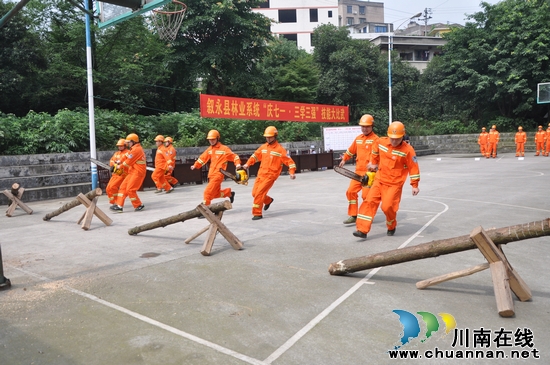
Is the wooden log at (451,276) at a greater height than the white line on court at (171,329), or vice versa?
the wooden log at (451,276)

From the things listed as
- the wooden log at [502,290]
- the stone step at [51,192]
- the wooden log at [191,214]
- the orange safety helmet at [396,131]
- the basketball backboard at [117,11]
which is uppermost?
the basketball backboard at [117,11]

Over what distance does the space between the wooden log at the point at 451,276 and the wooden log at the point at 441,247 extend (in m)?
0.24

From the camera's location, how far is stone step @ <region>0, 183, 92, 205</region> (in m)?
14.5

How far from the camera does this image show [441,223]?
8758mm

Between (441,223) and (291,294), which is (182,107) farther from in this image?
(291,294)

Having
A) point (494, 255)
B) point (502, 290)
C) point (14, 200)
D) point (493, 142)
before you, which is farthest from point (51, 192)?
point (493, 142)

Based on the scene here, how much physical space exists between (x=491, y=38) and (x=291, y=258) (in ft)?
109

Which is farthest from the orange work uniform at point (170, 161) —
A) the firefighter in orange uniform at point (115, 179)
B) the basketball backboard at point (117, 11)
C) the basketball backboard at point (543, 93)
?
the basketball backboard at point (543, 93)

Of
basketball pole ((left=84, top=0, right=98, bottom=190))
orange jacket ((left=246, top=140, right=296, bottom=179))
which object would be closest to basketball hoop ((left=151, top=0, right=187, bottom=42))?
basketball pole ((left=84, top=0, right=98, bottom=190))

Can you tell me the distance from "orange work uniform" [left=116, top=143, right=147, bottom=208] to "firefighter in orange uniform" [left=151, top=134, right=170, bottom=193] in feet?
11.4

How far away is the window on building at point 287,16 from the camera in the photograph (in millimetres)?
56719

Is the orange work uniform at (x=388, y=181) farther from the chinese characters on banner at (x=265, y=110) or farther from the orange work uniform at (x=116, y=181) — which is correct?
the chinese characters on banner at (x=265, y=110)

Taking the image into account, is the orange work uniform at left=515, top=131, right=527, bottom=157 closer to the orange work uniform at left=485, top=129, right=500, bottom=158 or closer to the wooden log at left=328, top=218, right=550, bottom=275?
the orange work uniform at left=485, top=129, right=500, bottom=158

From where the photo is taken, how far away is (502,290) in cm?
430
